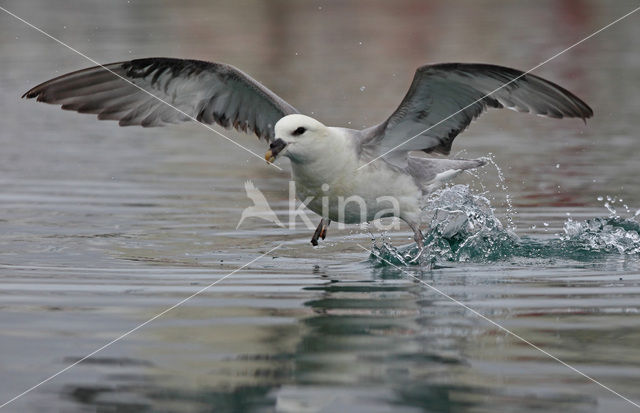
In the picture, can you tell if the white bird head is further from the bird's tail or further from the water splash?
the bird's tail

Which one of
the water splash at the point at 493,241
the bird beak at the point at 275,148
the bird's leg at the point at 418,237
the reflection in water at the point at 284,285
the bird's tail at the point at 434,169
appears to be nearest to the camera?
the reflection in water at the point at 284,285

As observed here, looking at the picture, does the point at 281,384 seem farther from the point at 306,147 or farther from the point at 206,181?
the point at 206,181

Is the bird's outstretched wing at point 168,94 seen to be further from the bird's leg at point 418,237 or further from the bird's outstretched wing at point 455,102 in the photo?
the bird's leg at point 418,237

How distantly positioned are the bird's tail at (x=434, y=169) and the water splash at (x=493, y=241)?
0.16 metres

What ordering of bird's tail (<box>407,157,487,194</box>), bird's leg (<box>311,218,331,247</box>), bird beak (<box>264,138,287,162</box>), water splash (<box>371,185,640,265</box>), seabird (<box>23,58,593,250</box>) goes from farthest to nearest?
bird's tail (<box>407,157,487,194</box>) < bird's leg (<box>311,218,331,247</box>) < water splash (<box>371,185,640,265</box>) < seabird (<box>23,58,593,250</box>) < bird beak (<box>264,138,287,162</box>)

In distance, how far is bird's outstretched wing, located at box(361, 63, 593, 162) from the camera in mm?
8703

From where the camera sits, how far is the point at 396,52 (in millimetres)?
29953

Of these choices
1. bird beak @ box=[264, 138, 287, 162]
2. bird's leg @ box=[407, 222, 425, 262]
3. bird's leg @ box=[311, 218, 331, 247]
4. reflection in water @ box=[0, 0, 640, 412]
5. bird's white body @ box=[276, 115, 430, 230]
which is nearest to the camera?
reflection in water @ box=[0, 0, 640, 412]

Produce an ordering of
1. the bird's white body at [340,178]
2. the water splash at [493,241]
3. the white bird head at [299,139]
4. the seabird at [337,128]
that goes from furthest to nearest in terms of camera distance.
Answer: the water splash at [493,241] < the seabird at [337,128] < the bird's white body at [340,178] < the white bird head at [299,139]

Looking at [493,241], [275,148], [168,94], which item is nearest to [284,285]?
[275,148]

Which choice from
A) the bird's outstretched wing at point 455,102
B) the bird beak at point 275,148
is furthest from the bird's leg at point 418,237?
the bird beak at point 275,148

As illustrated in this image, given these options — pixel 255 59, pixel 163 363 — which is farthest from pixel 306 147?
pixel 255 59

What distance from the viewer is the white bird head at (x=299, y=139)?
8523 millimetres

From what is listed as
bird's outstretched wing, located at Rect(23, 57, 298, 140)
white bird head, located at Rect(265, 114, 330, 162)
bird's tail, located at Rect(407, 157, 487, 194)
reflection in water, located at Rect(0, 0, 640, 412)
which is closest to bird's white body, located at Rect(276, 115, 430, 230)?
white bird head, located at Rect(265, 114, 330, 162)
